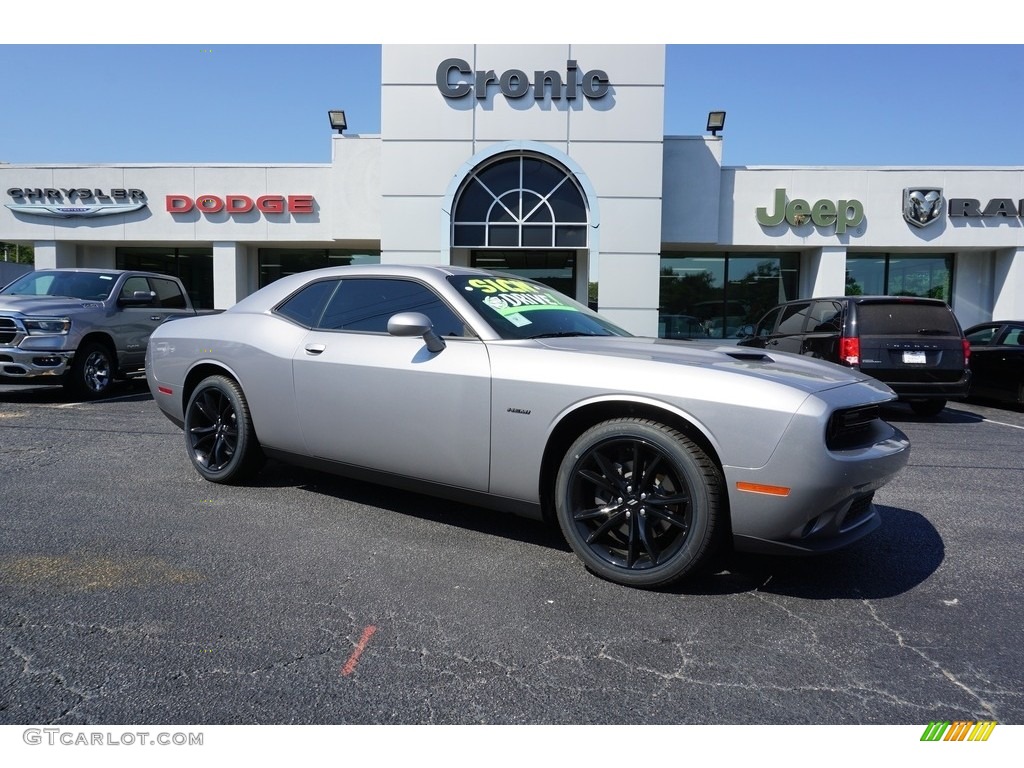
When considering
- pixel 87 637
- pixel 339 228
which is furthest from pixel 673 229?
pixel 87 637

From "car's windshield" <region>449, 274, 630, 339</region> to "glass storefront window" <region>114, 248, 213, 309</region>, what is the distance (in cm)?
1832

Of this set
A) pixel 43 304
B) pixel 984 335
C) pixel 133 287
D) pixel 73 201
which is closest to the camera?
pixel 43 304

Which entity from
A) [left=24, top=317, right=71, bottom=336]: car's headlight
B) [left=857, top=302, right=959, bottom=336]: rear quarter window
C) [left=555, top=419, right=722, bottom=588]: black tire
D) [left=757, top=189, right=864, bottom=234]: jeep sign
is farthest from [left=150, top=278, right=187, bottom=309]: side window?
[left=757, top=189, right=864, bottom=234]: jeep sign

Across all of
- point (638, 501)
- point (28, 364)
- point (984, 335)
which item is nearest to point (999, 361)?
point (984, 335)

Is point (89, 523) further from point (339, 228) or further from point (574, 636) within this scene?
point (339, 228)

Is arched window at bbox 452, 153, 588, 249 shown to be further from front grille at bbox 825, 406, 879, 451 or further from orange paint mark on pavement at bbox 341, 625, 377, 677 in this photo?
orange paint mark on pavement at bbox 341, 625, 377, 677

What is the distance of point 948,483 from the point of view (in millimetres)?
5297

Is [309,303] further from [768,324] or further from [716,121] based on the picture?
[716,121]

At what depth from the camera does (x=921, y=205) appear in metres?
16.8

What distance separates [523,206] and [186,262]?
11.0 m

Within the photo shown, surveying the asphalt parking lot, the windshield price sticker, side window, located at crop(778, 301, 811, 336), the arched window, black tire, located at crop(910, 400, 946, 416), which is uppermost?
the arched window

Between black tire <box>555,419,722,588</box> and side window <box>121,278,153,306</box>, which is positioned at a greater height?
side window <box>121,278,153,306</box>

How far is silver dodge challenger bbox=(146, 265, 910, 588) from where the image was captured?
2.85 meters
